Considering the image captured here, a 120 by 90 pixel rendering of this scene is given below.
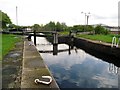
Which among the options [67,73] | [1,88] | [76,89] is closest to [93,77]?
[67,73]

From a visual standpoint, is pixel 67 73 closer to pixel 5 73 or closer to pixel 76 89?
pixel 76 89

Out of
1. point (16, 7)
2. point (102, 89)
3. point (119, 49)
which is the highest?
point (16, 7)

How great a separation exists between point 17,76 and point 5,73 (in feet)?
2.65

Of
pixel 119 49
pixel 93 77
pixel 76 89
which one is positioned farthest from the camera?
pixel 119 49

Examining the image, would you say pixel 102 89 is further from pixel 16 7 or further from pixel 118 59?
pixel 16 7

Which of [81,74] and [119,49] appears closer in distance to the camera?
[81,74]

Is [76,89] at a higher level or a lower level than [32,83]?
lower

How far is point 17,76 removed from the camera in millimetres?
8305

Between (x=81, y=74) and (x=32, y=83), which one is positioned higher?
(x=32, y=83)

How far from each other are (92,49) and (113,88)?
21.4m

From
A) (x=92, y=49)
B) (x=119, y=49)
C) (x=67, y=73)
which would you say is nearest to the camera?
(x=67, y=73)

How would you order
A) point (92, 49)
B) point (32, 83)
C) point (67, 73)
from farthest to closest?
point (92, 49) < point (67, 73) < point (32, 83)

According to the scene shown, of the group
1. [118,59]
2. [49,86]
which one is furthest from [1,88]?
[118,59]

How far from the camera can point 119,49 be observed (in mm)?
21812
